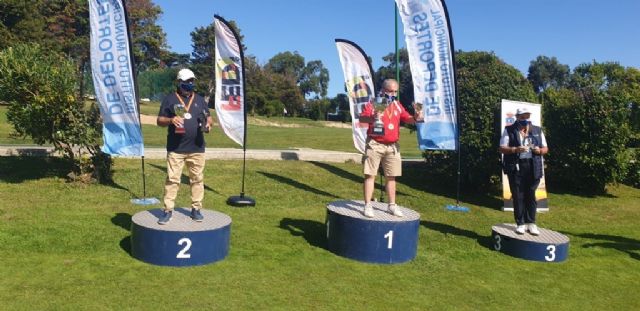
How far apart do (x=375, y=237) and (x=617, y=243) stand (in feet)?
15.0

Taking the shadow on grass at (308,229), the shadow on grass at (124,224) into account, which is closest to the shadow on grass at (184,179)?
the shadow on grass at (124,224)

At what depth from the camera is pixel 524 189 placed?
702 centimetres

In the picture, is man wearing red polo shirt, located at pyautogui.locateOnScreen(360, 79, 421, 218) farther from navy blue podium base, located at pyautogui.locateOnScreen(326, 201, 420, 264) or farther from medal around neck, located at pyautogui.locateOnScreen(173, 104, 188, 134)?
medal around neck, located at pyautogui.locateOnScreen(173, 104, 188, 134)

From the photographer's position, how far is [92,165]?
948cm

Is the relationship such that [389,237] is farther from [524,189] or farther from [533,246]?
[524,189]

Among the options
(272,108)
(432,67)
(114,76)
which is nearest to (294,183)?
(432,67)

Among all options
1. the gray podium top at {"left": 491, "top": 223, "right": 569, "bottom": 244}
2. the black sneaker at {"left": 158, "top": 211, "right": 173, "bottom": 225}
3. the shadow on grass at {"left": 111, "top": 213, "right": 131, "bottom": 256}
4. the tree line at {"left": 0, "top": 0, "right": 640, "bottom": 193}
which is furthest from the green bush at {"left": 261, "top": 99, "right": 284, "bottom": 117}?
the black sneaker at {"left": 158, "top": 211, "right": 173, "bottom": 225}

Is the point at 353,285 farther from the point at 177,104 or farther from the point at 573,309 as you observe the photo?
the point at 177,104

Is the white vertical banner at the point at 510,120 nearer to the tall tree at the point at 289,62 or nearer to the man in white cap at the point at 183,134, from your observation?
the man in white cap at the point at 183,134

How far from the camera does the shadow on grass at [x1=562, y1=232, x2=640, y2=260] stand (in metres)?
7.63

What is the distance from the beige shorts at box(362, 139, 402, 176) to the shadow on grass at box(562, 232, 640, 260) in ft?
11.5

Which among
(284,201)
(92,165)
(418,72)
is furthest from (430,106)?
(92,165)

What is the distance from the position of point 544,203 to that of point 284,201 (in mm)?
5285

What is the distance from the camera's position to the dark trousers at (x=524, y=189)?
22.6ft
